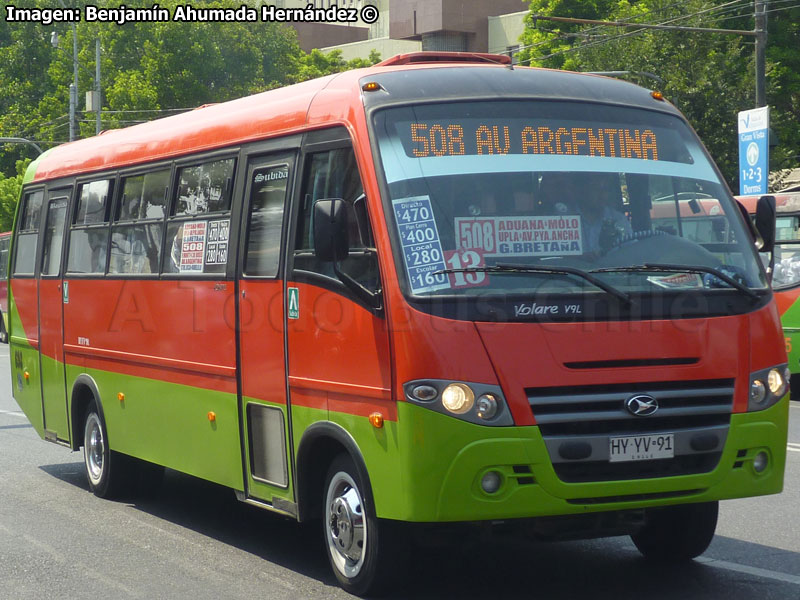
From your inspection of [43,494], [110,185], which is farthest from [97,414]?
[110,185]

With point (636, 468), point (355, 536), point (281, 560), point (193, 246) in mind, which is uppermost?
point (193, 246)

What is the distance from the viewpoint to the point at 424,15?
62.5 meters

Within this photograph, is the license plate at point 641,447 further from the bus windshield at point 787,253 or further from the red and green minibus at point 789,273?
the bus windshield at point 787,253

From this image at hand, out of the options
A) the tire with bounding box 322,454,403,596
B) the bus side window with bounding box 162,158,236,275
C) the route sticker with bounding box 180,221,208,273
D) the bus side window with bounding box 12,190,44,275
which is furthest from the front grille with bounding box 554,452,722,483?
the bus side window with bounding box 12,190,44,275

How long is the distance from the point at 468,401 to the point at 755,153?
17.8 metres

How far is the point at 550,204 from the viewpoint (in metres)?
6.22

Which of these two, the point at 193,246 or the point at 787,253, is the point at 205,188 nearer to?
the point at 193,246

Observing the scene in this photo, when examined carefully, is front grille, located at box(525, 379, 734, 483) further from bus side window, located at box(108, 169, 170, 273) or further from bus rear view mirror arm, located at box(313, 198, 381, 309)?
bus side window, located at box(108, 169, 170, 273)

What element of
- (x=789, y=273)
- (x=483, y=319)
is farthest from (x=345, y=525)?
(x=789, y=273)

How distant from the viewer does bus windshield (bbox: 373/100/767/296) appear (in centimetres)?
601

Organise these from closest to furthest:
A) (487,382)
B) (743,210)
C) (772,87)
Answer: (487,382), (743,210), (772,87)

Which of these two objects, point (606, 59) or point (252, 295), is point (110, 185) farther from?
point (606, 59)

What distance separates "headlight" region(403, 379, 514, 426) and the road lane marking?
1.93 m

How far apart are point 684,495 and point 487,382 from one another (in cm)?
115
